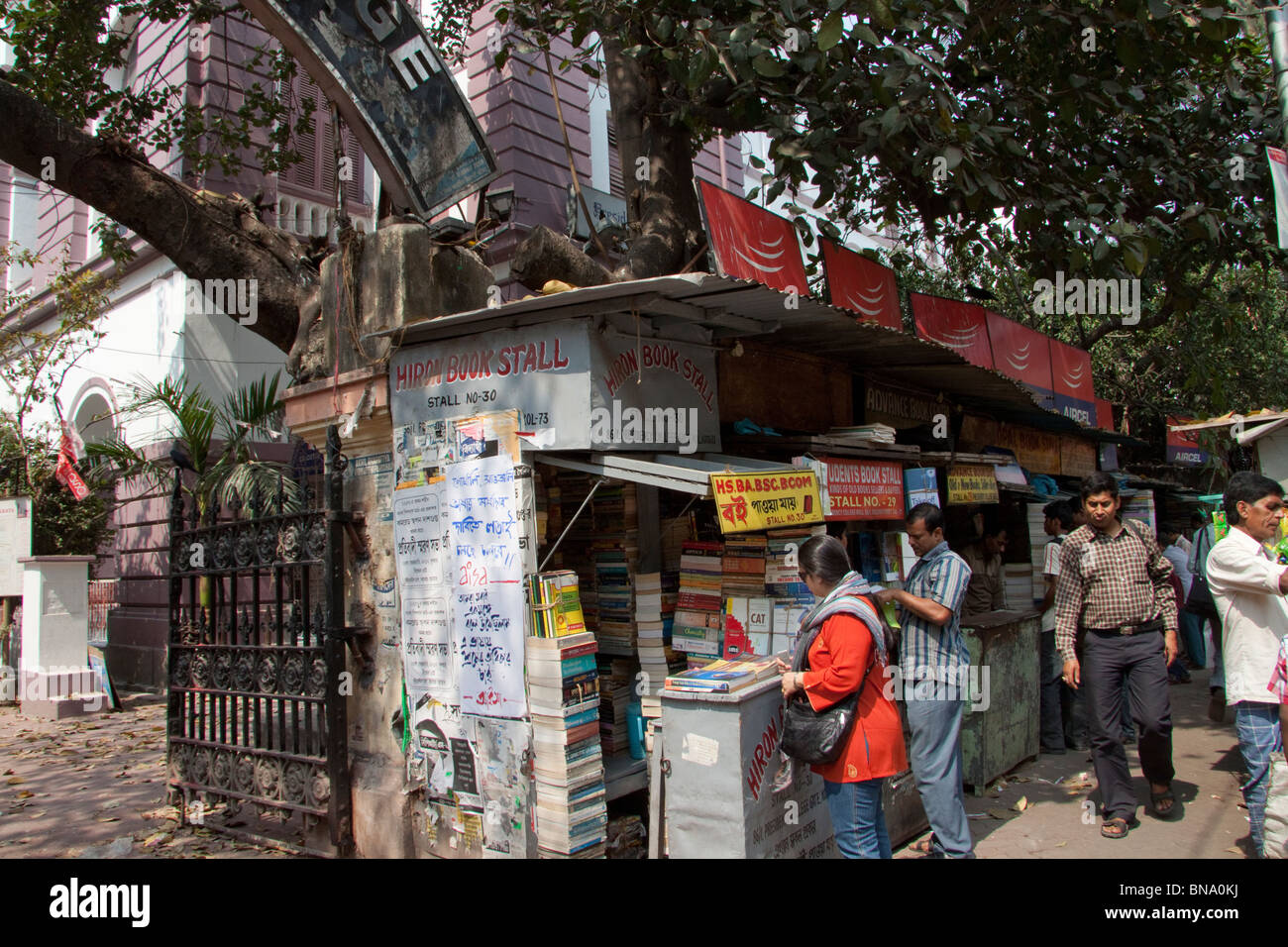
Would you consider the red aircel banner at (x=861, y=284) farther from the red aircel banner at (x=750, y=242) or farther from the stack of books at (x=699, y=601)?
the stack of books at (x=699, y=601)

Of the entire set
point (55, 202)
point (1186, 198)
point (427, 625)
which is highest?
point (55, 202)

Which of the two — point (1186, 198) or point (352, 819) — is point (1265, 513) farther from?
→ point (352, 819)

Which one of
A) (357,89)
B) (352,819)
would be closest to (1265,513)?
(352,819)

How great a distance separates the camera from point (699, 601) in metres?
5.05

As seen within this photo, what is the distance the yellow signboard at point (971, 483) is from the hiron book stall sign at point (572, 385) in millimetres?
2354

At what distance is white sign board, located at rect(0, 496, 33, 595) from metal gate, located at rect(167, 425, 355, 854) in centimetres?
669

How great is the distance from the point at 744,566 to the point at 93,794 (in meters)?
5.59

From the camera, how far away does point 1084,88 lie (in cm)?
621

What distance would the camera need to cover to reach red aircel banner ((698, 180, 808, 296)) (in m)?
5.89

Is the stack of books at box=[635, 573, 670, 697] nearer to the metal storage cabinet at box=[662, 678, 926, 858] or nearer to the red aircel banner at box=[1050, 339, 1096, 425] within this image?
the metal storage cabinet at box=[662, 678, 926, 858]

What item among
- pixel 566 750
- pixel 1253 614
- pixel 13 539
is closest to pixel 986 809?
pixel 1253 614

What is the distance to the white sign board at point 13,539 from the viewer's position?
10805 mm

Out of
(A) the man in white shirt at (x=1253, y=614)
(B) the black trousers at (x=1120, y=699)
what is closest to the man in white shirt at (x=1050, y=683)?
(B) the black trousers at (x=1120, y=699)
